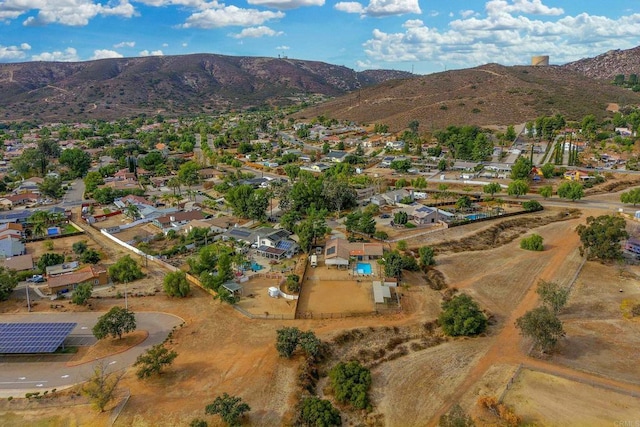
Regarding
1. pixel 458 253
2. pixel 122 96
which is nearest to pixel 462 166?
pixel 458 253

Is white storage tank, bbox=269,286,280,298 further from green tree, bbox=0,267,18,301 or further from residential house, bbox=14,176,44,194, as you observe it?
residential house, bbox=14,176,44,194

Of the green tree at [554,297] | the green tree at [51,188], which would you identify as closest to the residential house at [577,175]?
the green tree at [554,297]

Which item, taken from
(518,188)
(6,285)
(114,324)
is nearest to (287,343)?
(114,324)

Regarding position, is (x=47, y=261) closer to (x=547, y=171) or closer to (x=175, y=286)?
(x=175, y=286)

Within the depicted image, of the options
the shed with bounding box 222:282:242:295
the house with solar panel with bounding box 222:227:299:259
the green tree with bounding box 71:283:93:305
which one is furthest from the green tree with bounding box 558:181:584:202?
the green tree with bounding box 71:283:93:305

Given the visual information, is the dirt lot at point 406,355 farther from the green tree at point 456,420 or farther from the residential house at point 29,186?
the residential house at point 29,186

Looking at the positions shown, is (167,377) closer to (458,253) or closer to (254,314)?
(254,314)
